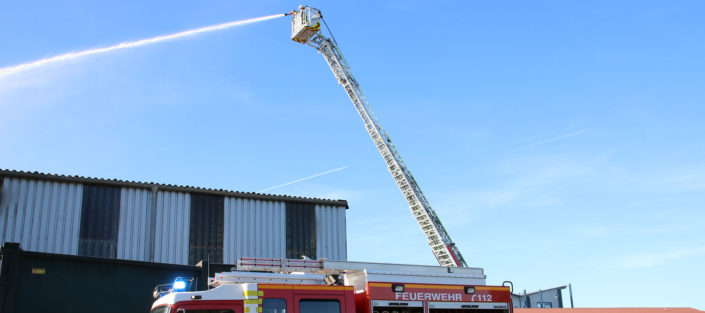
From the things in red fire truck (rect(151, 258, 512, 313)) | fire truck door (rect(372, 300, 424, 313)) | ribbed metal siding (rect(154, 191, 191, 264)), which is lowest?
fire truck door (rect(372, 300, 424, 313))

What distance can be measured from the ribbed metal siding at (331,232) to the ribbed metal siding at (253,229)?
4.67ft

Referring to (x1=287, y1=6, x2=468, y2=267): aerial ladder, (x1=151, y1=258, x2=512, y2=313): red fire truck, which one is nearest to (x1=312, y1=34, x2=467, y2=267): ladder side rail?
(x1=287, y1=6, x2=468, y2=267): aerial ladder

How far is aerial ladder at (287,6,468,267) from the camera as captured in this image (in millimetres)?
30188

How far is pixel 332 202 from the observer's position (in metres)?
23.4

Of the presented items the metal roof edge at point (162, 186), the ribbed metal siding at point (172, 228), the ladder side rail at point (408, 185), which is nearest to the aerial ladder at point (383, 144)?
the ladder side rail at point (408, 185)

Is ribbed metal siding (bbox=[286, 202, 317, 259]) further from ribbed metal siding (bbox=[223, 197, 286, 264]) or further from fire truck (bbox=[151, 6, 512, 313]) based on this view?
fire truck (bbox=[151, 6, 512, 313])

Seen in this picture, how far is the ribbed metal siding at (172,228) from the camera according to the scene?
20.0m

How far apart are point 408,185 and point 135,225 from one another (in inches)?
584

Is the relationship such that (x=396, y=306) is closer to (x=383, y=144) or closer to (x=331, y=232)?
(x=331, y=232)

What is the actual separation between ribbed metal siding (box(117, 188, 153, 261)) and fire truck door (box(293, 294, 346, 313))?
→ 12.0m

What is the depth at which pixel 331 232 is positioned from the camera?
23281 millimetres

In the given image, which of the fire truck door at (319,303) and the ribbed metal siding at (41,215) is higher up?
the ribbed metal siding at (41,215)

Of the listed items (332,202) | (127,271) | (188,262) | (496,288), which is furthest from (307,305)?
(332,202)

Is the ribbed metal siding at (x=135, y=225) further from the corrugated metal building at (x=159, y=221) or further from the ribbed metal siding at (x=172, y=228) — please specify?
the ribbed metal siding at (x=172, y=228)
